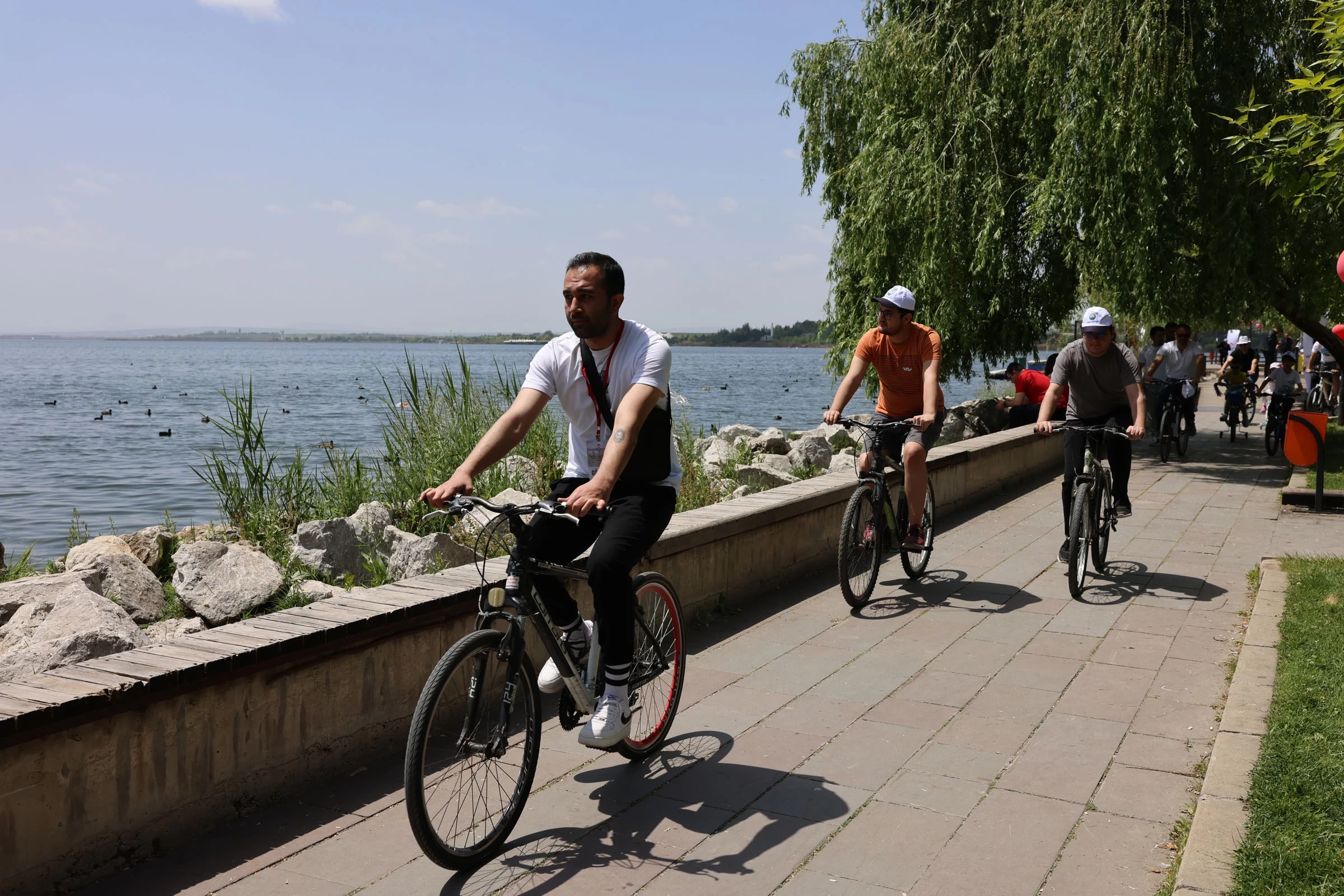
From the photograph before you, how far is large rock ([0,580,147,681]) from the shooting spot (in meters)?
4.81

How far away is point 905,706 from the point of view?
17.6ft

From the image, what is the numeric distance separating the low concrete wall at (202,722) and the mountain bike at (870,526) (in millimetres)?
2632

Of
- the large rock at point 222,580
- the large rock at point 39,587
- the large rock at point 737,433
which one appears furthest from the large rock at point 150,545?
the large rock at point 737,433

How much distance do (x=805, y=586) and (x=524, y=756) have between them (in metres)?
4.30

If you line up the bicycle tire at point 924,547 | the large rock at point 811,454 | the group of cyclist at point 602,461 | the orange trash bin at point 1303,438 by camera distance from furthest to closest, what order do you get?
1. the large rock at point 811,454
2. the orange trash bin at point 1303,438
3. the bicycle tire at point 924,547
4. the group of cyclist at point 602,461

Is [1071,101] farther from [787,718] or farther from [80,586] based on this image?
[80,586]

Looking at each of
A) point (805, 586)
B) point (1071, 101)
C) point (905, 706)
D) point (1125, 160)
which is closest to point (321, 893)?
point (905, 706)

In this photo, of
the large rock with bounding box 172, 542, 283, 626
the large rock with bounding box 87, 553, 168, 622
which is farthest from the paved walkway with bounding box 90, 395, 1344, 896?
the large rock with bounding box 87, 553, 168, 622

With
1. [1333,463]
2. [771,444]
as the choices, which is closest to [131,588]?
[771,444]

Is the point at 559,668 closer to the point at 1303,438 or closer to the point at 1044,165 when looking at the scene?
the point at 1303,438

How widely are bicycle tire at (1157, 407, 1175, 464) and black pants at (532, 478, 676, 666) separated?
14778 mm

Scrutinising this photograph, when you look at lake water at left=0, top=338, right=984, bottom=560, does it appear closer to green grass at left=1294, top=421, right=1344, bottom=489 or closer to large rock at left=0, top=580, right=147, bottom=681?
large rock at left=0, top=580, right=147, bottom=681

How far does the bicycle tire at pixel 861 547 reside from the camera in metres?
7.16

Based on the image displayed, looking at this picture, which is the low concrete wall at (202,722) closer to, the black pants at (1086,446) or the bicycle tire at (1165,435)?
the black pants at (1086,446)
